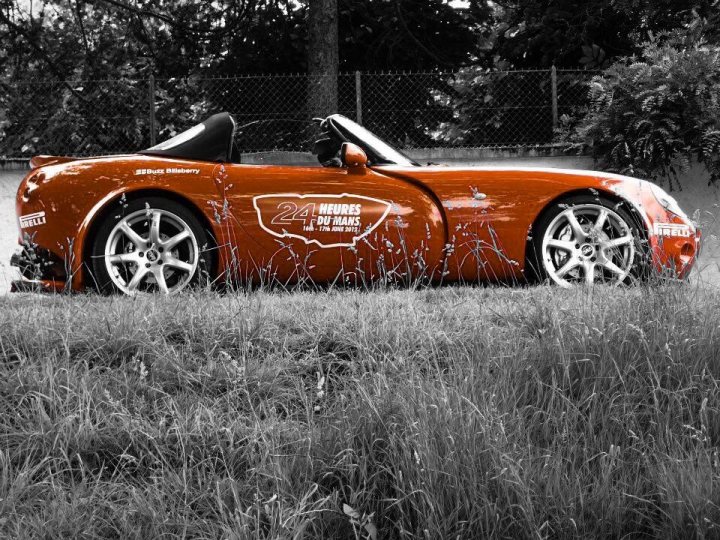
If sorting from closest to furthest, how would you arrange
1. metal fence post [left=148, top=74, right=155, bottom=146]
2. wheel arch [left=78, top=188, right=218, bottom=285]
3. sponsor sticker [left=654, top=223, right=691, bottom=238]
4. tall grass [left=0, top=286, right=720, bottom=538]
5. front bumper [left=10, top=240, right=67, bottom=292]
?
tall grass [left=0, top=286, right=720, bottom=538] < front bumper [left=10, top=240, right=67, bottom=292] < wheel arch [left=78, top=188, right=218, bottom=285] < sponsor sticker [left=654, top=223, right=691, bottom=238] < metal fence post [left=148, top=74, right=155, bottom=146]

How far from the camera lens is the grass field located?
2609mm

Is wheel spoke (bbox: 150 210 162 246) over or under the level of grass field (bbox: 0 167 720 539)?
over

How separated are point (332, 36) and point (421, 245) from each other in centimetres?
703

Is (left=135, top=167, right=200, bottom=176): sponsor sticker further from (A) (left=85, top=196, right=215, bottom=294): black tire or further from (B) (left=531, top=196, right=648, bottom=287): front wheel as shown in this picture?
(B) (left=531, top=196, right=648, bottom=287): front wheel

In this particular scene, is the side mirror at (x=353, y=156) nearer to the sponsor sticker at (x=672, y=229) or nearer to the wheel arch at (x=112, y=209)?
the wheel arch at (x=112, y=209)

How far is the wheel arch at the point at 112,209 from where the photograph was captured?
5090mm

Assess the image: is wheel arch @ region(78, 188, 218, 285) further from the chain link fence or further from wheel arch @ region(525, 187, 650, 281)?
the chain link fence

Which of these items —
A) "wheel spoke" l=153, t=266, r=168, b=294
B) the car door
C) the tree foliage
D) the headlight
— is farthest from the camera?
the tree foliage

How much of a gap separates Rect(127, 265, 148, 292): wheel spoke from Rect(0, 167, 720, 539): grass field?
908 millimetres

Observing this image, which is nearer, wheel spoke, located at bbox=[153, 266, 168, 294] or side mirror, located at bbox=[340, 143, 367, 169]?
wheel spoke, located at bbox=[153, 266, 168, 294]

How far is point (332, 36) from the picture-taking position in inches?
448

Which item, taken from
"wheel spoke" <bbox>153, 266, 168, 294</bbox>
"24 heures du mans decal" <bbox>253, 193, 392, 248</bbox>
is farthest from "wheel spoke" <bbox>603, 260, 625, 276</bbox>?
"wheel spoke" <bbox>153, 266, 168, 294</bbox>

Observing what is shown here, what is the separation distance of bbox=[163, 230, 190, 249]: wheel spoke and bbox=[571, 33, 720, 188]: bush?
560 centimetres

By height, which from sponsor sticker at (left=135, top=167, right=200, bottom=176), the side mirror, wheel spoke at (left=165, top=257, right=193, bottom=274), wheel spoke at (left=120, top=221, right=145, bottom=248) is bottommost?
wheel spoke at (left=165, top=257, right=193, bottom=274)
